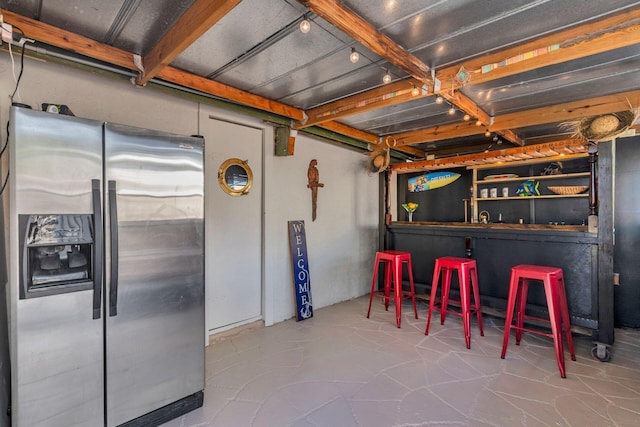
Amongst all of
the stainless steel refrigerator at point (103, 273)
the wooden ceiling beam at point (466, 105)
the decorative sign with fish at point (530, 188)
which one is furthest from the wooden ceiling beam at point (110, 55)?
the decorative sign with fish at point (530, 188)

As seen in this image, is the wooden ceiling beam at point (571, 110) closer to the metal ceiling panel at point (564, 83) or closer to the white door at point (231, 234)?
the metal ceiling panel at point (564, 83)

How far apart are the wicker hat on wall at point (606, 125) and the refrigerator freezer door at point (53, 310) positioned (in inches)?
156

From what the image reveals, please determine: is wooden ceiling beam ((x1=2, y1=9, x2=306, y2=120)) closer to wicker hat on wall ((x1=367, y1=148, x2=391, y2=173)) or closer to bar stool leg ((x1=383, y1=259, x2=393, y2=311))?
wicker hat on wall ((x1=367, y1=148, x2=391, y2=173))

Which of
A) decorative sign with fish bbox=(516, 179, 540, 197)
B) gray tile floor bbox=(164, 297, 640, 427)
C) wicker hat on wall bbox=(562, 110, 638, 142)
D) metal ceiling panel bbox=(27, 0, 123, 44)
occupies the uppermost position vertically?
metal ceiling panel bbox=(27, 0, 123, 44)

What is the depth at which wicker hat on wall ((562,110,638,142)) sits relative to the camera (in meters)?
Answer: 2.65

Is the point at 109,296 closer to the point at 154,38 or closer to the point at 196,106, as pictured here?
the point at 154,38

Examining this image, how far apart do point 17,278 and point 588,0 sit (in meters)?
3.43

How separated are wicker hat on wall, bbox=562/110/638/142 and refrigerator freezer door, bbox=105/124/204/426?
11.3 ft

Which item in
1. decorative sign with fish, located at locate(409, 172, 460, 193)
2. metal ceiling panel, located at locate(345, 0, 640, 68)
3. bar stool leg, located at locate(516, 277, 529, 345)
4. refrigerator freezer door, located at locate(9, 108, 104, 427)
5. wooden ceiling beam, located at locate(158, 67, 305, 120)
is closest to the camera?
refrigerator freezer door, located at locate(9, 108, 104, 427)

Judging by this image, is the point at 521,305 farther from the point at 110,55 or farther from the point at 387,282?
the point at 110,55

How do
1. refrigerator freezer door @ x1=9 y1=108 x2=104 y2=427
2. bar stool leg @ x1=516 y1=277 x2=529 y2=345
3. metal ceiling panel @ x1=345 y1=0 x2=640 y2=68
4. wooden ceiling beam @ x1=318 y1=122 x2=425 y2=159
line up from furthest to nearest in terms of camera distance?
1. wooden ceiling beam @ x1=318 y1=122 x2=425 y2=159
2. bar stool leg @ x1=516 y1=277 x2=529 y2=345
3. metal ceiling panel @ x1=345 y1=0 x2=640 y2=68
4. refrigerator freezer door @ x1=9 y1=108 x2=104 y2=427

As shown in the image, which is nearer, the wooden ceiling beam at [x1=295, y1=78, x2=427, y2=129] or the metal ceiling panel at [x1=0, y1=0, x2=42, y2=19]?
the metal ceiling panel at [x1=0, y1=0, x2=42, y2=19]

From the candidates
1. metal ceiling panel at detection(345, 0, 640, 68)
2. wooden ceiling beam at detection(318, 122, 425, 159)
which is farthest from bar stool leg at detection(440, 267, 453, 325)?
metal ceiling panel at detection(345, 0, 640, 68)

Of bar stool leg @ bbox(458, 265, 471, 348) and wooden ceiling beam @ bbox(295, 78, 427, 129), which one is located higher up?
wooden ceiling beam @ bbox(295, 78, 427, 129)
